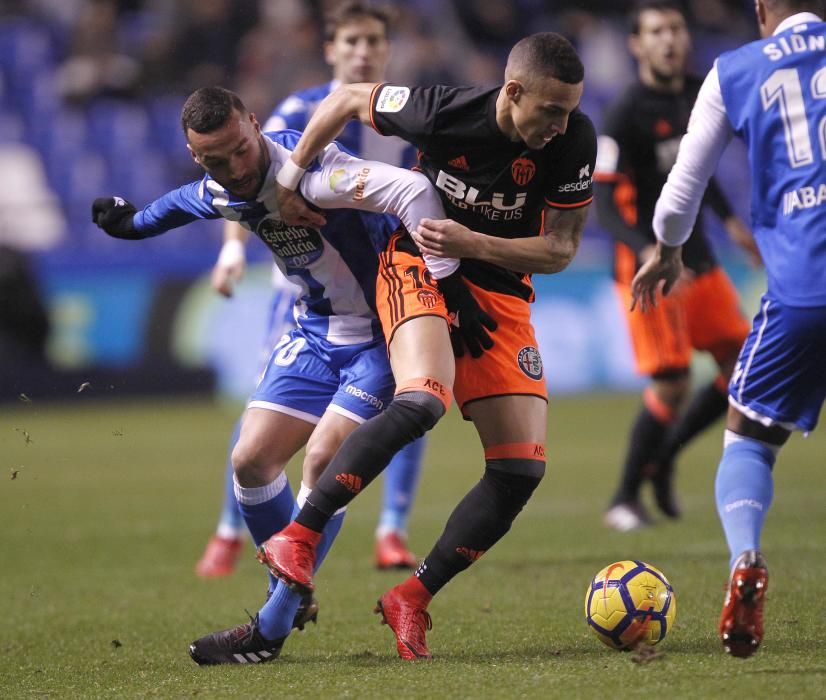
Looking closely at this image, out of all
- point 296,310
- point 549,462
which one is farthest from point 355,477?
point 549,462

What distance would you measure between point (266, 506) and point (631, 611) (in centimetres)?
133

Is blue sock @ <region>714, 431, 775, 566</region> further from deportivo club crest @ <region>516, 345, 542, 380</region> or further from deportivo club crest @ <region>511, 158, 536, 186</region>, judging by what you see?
deportivo club crest @ <region>511, 158, 536, 186</region>

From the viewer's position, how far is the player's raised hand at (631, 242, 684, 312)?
14.4 feet

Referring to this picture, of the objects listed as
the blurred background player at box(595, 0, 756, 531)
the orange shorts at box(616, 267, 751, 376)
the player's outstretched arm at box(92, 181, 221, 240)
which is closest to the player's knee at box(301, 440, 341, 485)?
the player's outstretched arm at box(92, 181, 221, 240)

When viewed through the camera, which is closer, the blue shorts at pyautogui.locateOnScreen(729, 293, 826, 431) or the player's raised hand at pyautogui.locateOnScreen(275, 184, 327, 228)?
the blue shorts at pyautogui.locateOnScreen(729, 293, 826, 431)

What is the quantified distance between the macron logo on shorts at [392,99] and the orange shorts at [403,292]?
48 centimetres

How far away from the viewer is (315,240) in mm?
4703

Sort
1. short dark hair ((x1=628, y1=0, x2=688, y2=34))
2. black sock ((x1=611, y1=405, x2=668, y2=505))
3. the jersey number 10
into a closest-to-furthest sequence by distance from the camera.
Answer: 1. the jersey number 10
2. short dark hair ((x1=628, y1=0, x2=688, y2=34))
3. black sock ((x1=611, y1=405, x2=668, y2=505))

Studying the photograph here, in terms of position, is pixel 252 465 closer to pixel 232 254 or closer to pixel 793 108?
pixel 232 254

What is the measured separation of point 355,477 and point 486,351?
0.71m

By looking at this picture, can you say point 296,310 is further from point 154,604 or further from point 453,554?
point 154,604

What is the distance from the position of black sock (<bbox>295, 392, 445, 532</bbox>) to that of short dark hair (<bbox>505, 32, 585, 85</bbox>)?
42.0 inches

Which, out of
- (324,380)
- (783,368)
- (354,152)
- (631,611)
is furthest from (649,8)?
(631,611)

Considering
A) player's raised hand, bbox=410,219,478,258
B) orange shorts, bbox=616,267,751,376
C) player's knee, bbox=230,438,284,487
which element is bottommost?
orange shorts, bbox=616,267,751,376
